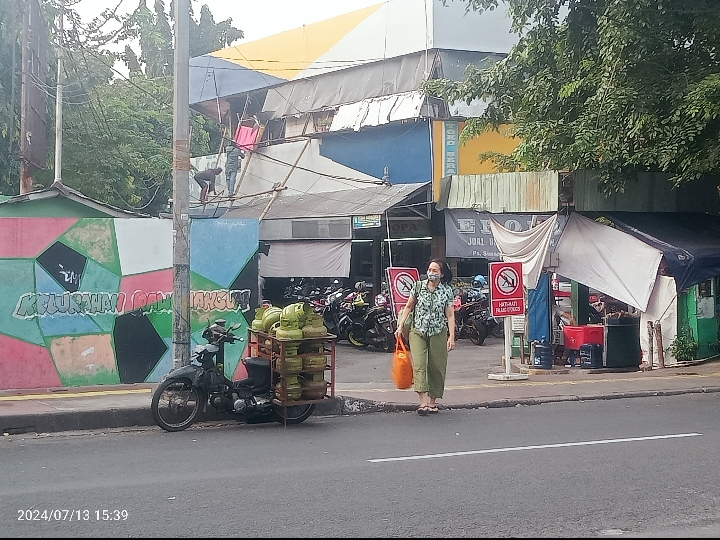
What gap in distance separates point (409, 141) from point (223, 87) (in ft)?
27.5

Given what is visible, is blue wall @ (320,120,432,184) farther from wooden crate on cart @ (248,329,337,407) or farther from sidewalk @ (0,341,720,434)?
wooden crate on cart @ (248,329,337,407)

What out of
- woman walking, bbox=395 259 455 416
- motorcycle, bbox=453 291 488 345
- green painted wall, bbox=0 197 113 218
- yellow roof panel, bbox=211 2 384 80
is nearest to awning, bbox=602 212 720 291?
motorcycle, bbox=453 291 488 345

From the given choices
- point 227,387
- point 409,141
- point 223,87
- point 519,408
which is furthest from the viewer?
point 223,87

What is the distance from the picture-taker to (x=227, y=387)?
388 inches

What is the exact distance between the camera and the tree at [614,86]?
13273 millimetres

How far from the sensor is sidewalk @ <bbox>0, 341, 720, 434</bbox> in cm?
974

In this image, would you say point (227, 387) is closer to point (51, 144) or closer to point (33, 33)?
point (33, 33)

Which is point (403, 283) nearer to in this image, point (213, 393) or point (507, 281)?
point (507, 281)

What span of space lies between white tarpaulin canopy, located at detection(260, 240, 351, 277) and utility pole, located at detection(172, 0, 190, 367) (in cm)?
963

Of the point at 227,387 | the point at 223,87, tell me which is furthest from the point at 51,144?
the point at 227,387

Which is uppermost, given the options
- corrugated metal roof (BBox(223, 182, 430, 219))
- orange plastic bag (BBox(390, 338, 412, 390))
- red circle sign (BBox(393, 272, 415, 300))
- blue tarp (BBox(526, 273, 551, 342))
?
corrugated metal roof (BBox(223, 182, 430, 219))

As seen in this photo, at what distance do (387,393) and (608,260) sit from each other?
5.51m

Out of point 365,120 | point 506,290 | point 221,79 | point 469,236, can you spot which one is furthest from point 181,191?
point 221,79

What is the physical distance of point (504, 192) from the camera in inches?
634
